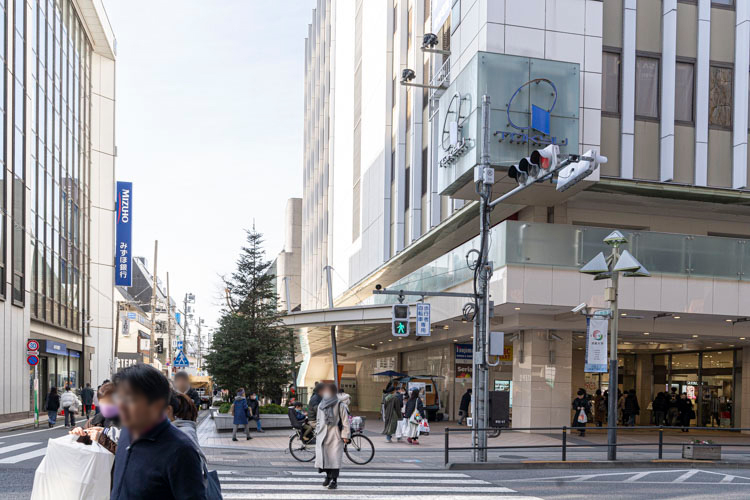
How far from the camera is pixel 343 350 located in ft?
177

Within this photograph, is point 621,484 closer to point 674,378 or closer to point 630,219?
point 630,219

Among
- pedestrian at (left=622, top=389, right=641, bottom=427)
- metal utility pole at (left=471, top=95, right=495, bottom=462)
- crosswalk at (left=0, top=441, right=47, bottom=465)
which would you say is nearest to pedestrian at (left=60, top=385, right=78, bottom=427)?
crosswalk at (left=0, top=441, right=47, bottom=465)

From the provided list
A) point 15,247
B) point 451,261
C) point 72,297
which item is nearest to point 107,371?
point 72,297

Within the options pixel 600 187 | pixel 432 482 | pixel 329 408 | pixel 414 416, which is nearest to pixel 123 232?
pixel 414 416

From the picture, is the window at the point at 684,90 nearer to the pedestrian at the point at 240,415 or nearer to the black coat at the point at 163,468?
the pedestrian at the point at 240,415

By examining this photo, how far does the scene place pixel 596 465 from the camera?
16.7 metres

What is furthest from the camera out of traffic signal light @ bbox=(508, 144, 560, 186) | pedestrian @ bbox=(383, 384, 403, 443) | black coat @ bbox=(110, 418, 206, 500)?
pedestrian @ bbox=(383, 384, 403, 443)

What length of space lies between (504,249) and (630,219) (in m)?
6.01

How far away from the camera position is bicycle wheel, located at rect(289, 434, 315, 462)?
58.0ft

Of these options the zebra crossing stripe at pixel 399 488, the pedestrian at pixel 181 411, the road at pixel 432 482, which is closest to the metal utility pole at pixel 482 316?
the road at pixel 432 482

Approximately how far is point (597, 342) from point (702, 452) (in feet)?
10.9

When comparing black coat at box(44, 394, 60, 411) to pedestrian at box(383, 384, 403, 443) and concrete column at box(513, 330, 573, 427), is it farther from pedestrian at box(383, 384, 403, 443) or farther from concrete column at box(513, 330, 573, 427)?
concrete column at box(513, 330, 573, 427)

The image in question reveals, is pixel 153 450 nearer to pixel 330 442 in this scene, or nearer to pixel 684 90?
pixel 330 442

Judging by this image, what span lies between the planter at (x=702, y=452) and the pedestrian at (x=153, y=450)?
654 inches
